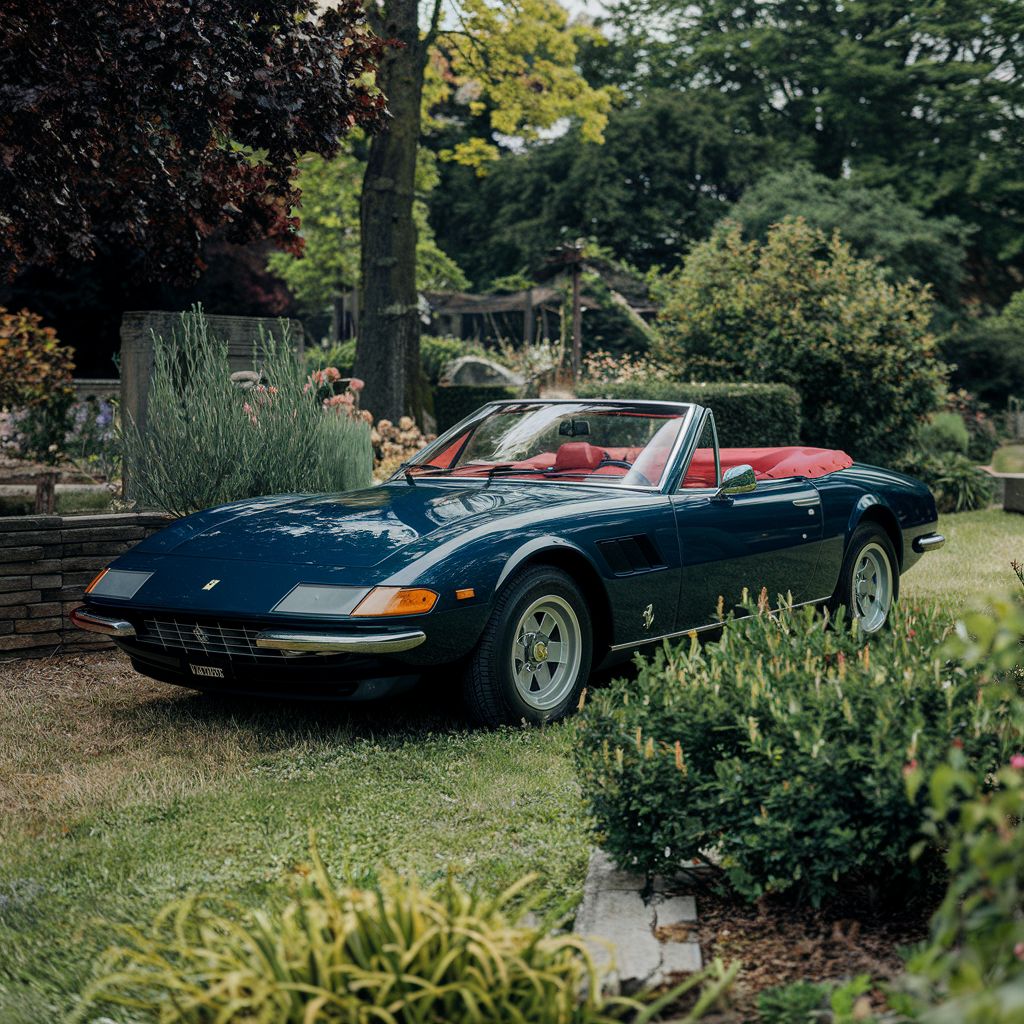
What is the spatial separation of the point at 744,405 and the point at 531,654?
9170mm

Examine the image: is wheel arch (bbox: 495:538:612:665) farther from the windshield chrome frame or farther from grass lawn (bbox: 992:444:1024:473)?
grass lawn (bbox: 992:444:1024:473)

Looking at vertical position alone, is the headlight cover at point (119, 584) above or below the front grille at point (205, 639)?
above

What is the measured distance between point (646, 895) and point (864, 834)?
58cm

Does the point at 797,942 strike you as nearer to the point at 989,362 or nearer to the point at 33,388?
the point at 33,388

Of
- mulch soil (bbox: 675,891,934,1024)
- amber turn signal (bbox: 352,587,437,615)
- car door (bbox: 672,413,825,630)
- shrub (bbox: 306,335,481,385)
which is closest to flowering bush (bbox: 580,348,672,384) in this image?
shrub (bbox: 306,335,481,385)

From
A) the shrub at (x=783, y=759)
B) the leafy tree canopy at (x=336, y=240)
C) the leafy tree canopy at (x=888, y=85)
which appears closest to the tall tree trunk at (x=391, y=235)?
the shrub at (x=783, y=759)

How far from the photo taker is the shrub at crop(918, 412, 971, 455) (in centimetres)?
1916

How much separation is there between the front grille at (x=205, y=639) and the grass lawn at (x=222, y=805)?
36cm

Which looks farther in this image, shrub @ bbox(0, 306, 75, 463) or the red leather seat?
shrub @ bbox(0, 306, 75, 463)

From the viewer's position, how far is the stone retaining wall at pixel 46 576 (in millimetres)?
6762

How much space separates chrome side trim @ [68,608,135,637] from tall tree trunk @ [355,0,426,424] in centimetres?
953

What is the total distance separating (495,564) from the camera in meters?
5.18

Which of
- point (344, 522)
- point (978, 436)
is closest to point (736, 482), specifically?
point (344, 522)

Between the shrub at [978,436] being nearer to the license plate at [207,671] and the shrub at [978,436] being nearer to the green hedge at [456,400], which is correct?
the green hedge at [456,400]
